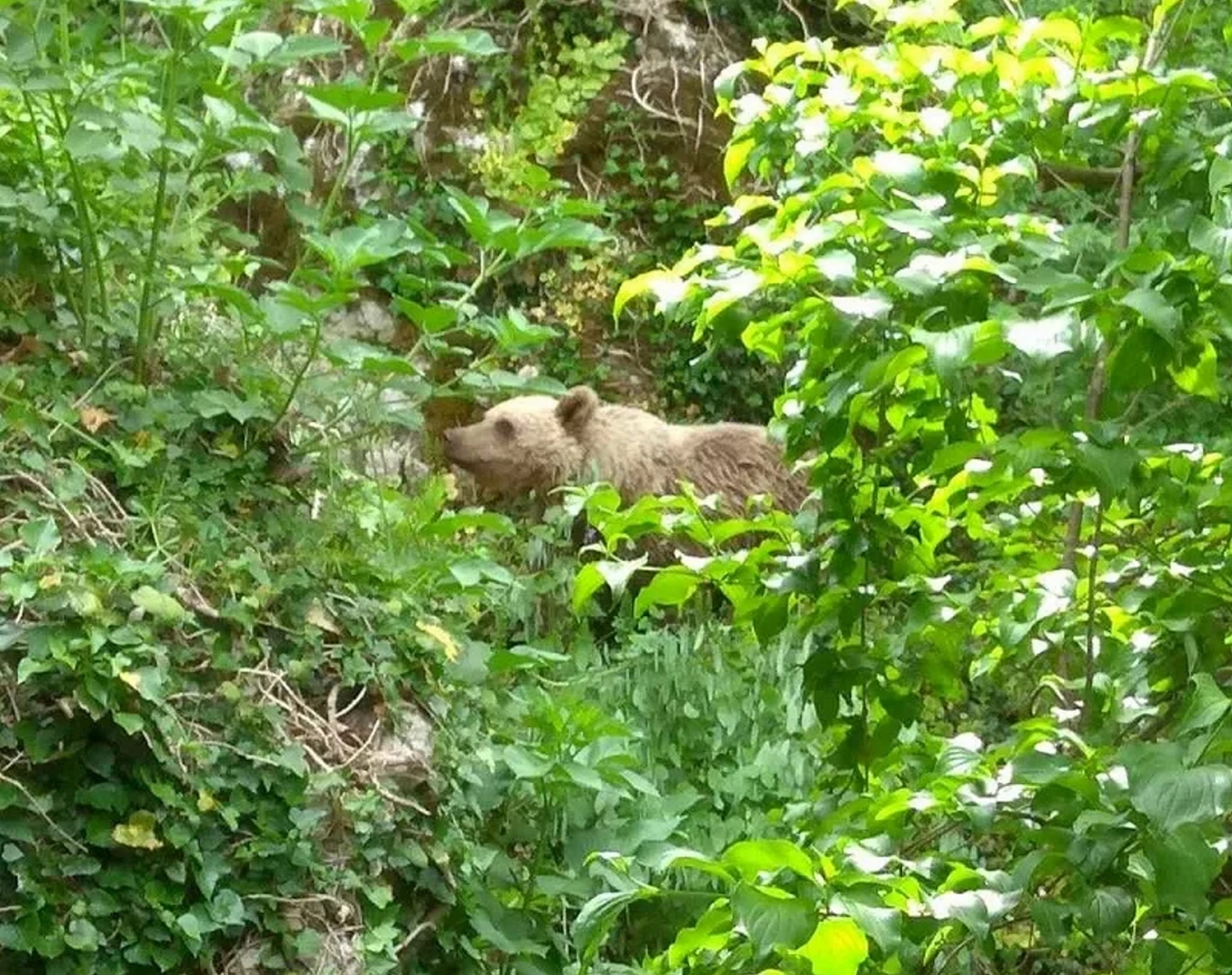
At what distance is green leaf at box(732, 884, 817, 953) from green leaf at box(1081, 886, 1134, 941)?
367 millimetres

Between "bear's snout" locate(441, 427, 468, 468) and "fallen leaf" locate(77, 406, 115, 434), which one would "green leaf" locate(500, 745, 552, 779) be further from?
"bear's snout" locate(441, 427, 468, 468)

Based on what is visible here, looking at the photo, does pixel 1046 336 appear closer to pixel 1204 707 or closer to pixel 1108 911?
pixel 1204 707

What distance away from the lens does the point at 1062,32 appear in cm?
201

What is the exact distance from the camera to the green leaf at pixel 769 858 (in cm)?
138

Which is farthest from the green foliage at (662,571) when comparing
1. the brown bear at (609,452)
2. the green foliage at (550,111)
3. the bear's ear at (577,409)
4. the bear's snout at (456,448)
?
the green foliage at (550,111)

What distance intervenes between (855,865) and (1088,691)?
25.8 inches

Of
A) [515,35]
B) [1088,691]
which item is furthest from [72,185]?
[515,35]

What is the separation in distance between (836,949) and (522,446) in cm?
503

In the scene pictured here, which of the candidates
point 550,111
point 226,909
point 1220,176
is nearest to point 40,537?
point 226,909

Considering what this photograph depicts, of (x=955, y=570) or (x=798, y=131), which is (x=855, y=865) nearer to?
(x=955, y=570)

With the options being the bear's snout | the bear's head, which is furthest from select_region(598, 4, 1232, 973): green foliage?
the bear's snout

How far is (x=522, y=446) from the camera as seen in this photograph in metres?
6.28

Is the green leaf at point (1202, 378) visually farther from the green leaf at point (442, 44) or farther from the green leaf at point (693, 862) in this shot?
the green leaf at point (442, 44)

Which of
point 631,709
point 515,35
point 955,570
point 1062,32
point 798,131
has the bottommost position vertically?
point 631,709
